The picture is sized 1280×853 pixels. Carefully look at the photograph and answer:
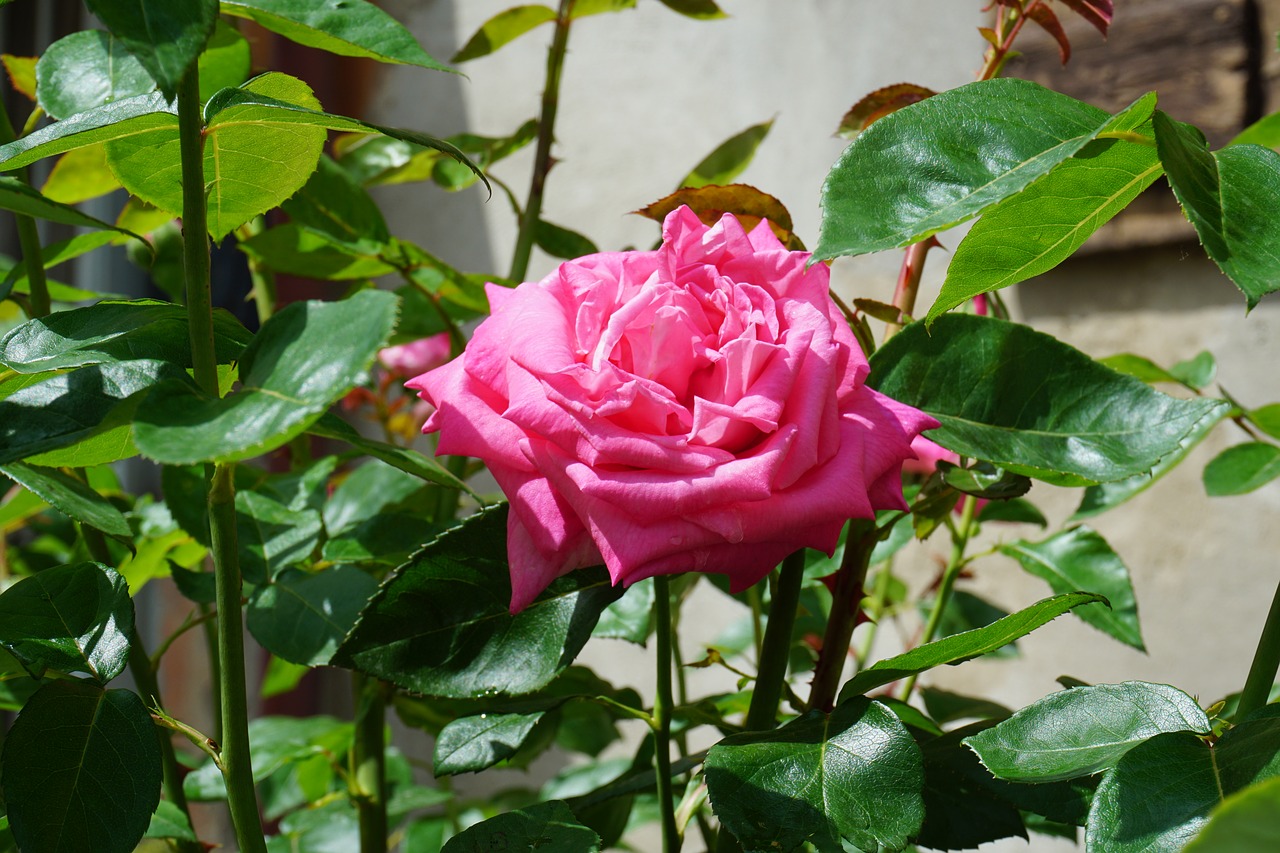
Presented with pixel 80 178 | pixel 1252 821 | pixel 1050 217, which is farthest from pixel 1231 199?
pixel 80 178

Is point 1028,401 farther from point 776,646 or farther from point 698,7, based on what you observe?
point 698,7

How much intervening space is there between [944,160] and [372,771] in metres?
0.39

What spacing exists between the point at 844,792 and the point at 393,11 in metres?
1.63

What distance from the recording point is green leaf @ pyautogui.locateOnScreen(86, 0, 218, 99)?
0.64 feet

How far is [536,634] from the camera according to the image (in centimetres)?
32

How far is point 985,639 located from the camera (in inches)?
10.8

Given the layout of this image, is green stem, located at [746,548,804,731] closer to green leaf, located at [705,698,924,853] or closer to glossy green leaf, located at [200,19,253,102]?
green leaf, located at [705,698,924,853]

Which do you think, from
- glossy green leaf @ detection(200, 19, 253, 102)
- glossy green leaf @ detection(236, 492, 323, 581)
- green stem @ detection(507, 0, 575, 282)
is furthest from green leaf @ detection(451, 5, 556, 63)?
glossy green leaf @ detection(236, 492, 323, 581)

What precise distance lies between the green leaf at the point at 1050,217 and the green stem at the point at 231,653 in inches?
7.1

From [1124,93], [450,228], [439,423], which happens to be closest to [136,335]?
[439,423]

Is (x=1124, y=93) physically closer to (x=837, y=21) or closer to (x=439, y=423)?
(x=837, y=21)

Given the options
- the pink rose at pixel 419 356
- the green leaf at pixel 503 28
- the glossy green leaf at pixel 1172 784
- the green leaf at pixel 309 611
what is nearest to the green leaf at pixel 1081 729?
the glossy green leaf at pixel 1172 784

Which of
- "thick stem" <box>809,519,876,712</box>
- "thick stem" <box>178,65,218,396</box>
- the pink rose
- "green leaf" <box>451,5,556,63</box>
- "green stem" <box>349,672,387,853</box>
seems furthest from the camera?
the pink rose

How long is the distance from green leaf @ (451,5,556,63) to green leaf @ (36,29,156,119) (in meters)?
0.23
